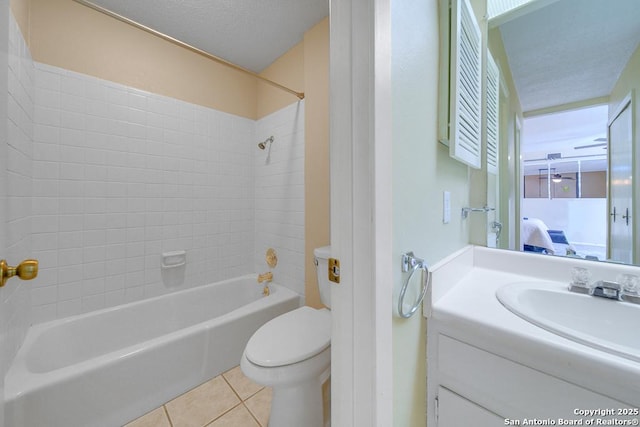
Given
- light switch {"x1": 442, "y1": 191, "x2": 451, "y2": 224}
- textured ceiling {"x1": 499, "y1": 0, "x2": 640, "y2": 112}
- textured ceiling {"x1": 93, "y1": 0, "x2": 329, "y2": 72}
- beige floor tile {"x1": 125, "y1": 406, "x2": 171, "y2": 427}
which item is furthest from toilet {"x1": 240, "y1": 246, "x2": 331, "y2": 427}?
textured ceiling {"x1": 93, "y1": 0, "x2": 329, "y2": 72}

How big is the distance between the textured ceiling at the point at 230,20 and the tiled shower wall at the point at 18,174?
70 centimetres

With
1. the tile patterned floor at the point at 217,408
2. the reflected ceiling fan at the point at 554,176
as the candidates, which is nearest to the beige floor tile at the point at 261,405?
the tile patterned floor at the point at 217,408

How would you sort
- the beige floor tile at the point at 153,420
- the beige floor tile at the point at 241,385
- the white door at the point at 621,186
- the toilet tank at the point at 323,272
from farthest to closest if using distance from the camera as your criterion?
the toilet tank at the point at 323,272, the beige floor tile at the point at 241,385, the beige floor tile at the point at 153,420, the white door at the point at 621,186

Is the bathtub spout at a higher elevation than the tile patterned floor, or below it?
higher

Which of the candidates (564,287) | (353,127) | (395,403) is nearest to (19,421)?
(395,403)

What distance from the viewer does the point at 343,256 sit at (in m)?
0.58

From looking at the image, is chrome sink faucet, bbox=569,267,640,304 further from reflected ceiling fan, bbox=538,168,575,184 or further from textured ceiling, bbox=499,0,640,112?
textured ceiling, bbox=499,0,640,112

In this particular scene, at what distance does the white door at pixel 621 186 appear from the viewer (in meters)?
0.87

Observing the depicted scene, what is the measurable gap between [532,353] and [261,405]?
1337mm

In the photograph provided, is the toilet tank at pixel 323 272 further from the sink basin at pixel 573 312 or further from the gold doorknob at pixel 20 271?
the gold doorknob at pixel 20 271

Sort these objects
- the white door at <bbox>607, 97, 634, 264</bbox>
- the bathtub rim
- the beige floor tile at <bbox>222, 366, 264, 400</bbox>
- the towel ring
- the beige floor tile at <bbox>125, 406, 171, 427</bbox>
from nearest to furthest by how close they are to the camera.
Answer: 1. the towel ring
2. the white door at <bbox>607, 97, 634, 264</bbox>
3. the bathtub rim
4. the beige floor tile at <bbox>125, 406, 171, 427</bbox>
5. the beige floor tile at <bbox>222, 366, 264, 400</bbox>

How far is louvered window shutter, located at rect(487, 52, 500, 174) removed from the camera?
1191 millimetres

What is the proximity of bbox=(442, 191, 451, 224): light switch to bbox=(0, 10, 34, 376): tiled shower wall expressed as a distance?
5.86 ft

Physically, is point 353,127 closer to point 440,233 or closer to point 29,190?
point 440,233
